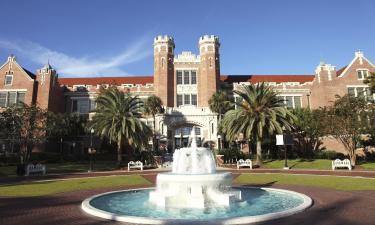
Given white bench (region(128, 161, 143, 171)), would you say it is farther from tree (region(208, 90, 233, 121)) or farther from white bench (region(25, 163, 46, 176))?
tree (region(208, 90, 233, 121))

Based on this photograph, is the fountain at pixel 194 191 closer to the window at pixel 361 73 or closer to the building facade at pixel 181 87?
the building facade at pixel 181 87

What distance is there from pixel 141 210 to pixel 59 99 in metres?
48.7

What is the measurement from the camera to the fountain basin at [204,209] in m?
8.73

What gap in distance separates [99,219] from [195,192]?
154 inches

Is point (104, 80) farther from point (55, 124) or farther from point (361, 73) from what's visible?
point (361, 73)

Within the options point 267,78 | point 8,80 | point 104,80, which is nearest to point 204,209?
point 8,80

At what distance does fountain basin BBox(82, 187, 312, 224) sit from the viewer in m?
8.73

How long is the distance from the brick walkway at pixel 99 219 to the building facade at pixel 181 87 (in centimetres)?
3505

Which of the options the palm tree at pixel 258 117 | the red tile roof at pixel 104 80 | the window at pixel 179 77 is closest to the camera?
the palm tree at pixel 258 117

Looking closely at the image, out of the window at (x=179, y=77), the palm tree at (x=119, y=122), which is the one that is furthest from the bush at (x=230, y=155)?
the window at (x=179, y=77)

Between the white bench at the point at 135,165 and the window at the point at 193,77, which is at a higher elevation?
the window at the point at 193,77

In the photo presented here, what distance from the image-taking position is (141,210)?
36.2 feet

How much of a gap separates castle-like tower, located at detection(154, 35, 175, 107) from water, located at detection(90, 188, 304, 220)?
3855 centimetres

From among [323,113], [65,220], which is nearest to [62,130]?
[323,113]
